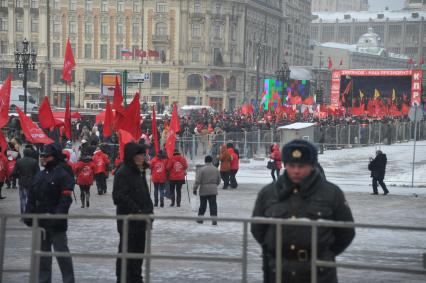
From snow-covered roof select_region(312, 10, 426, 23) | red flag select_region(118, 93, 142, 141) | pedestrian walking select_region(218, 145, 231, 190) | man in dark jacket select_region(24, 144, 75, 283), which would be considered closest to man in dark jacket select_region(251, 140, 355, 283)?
man in dark jacket select_region(24, 144, 75, 283)

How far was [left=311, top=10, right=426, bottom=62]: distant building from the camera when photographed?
157 metres

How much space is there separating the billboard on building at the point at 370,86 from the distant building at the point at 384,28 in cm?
9797

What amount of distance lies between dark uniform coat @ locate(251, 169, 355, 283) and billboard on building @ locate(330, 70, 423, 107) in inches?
2015

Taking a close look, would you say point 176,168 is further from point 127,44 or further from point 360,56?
point 360,56

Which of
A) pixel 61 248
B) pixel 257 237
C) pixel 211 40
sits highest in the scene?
pixel 211 40

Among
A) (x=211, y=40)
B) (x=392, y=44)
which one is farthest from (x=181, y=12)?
(x=392, y=44)

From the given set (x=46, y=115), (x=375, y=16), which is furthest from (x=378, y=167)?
(x=375, y=16)

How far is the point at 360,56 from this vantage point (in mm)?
130750

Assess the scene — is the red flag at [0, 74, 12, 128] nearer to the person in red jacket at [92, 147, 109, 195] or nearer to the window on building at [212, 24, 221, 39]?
the person in red jacket at [92, 147, 109, 195]

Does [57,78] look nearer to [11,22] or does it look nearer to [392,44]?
[11,22]

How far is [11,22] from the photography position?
9106 centimetres

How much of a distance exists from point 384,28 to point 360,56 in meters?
34.8

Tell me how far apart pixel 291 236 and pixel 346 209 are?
17.0 inches

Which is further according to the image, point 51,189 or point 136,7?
point 136,7
